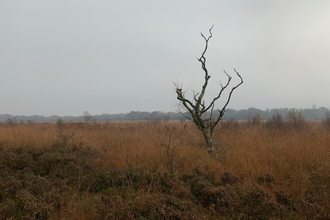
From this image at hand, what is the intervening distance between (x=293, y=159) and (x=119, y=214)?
198 inches

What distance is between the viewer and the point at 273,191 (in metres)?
4.46

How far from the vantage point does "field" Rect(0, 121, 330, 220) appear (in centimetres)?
364

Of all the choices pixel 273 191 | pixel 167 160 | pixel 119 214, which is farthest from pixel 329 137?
pixel 119 214

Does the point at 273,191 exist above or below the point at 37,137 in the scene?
below

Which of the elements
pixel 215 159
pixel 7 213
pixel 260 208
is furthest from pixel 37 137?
pixel 260 208

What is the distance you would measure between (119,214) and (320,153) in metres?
5.71

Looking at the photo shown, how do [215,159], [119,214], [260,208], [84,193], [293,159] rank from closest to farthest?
[119,214]
[260,208]
[84,193]
[293,159]
[215,159]

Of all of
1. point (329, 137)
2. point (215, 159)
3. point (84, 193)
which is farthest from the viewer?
point (329, 137)

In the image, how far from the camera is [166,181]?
192 inches

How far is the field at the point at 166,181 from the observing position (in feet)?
12.0

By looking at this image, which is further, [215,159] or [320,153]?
[215,159]

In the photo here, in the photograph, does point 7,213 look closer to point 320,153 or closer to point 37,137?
point 37,137

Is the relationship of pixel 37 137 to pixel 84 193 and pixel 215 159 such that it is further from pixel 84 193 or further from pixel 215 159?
pixel 215 159

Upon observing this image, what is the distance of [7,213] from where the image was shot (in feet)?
11.8
